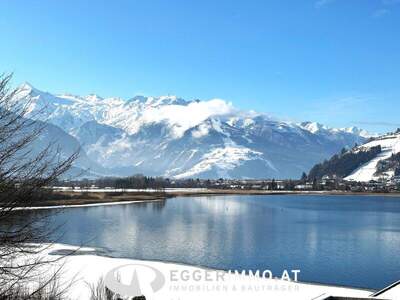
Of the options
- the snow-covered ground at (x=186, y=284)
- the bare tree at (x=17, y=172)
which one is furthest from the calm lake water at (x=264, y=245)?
the bare tree at (x=17, y=172)

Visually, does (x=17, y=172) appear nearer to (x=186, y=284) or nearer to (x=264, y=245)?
(x=186, y=284)

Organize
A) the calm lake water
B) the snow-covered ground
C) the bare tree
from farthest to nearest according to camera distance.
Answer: the calm lake water < the snow-covered ground < the bare tree

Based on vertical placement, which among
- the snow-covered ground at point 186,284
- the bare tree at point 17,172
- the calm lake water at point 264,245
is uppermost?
the bare tree at point 17,172

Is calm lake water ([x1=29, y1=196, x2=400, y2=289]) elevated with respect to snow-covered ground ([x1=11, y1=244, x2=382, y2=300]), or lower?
lower

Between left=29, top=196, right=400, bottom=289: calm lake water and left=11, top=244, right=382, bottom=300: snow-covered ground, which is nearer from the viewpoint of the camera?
left=11, top=244, right=382, bottom=300: snow-covered ground

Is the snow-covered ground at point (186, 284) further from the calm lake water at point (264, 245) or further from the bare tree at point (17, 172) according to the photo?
the bare tree at point (17, 172)

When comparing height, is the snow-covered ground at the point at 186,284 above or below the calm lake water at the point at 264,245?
above

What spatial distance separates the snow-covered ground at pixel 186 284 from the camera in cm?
3006

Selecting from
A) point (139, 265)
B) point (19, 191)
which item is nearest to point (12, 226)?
point (19, 191)

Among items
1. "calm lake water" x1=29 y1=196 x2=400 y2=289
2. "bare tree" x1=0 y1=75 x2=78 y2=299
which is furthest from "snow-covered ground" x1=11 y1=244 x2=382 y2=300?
"bare tree" x1=0 y1=75 x2=78 y2=299

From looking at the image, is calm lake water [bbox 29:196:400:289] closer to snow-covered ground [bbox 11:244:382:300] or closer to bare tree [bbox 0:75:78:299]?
snow-covered ground [bbox 11:244:382:300]

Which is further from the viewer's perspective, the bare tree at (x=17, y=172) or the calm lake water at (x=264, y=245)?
the calm lake water at (x=264, y=245)

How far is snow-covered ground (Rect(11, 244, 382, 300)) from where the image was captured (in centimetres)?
3006

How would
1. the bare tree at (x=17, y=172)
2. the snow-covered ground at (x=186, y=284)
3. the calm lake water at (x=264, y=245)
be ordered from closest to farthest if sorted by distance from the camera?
the bare tree at (x=17, y=172)
the snow-covered ground at (x=186, y=284)
the calm lake water at (x=264, y=245)
